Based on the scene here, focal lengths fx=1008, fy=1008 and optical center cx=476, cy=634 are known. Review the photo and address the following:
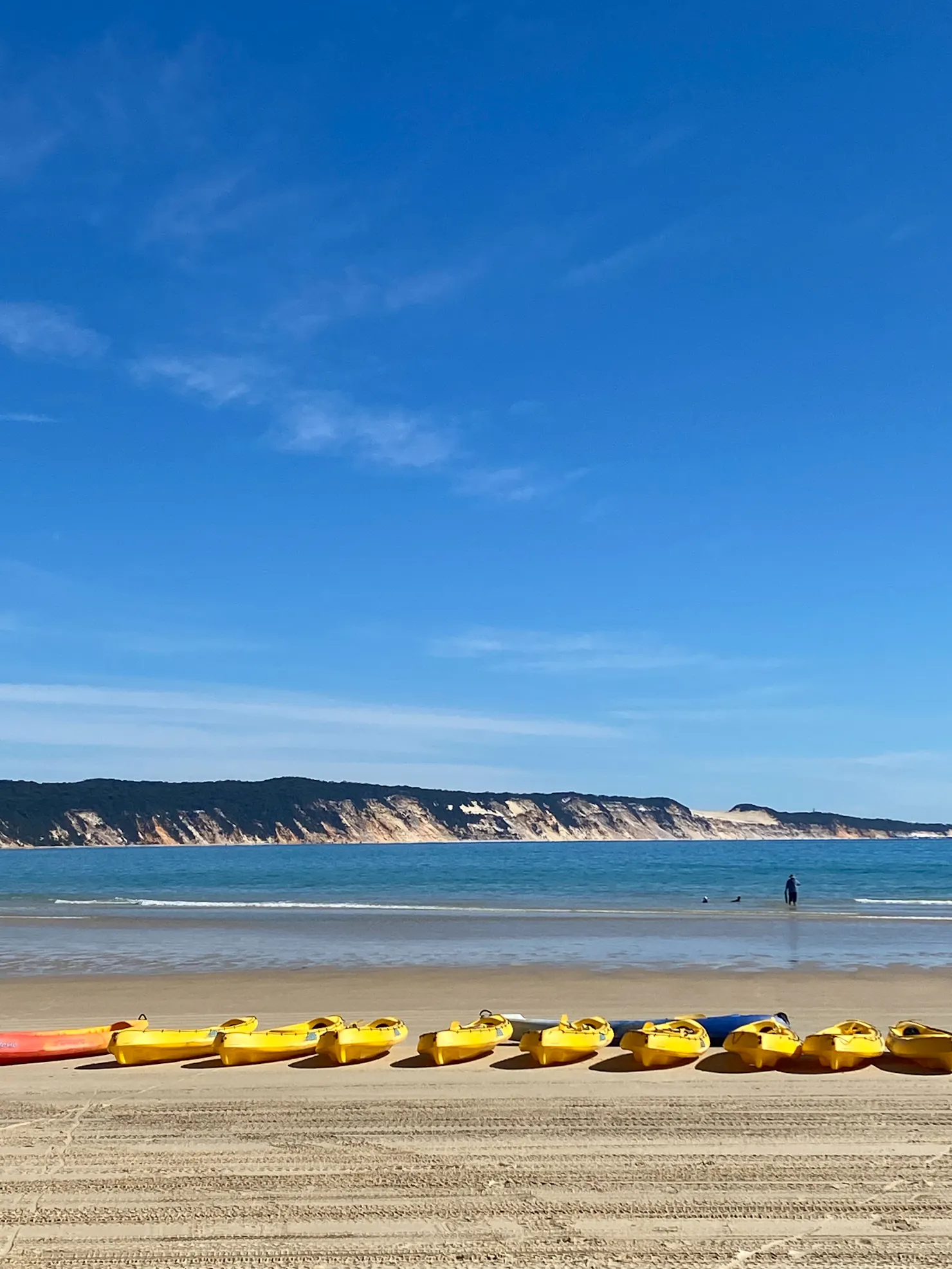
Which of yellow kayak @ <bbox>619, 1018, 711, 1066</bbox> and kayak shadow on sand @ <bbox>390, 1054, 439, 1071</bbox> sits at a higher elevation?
yellow kayak @ <bbox>619, 1018, 711, 1066</bbox>

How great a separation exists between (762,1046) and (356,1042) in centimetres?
412

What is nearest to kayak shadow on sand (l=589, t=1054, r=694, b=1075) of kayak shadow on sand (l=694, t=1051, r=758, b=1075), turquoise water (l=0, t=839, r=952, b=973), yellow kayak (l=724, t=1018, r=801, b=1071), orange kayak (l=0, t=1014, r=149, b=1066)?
Result: kayak shadow on sand (l=694, t=1051, r=758, b=1075)

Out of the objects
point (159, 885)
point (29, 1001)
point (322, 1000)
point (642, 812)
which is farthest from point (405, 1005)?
point (642, 812)

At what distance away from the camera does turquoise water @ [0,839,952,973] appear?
2086 cm

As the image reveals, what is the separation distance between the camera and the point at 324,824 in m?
147

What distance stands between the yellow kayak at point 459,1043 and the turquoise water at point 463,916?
8.88 meters

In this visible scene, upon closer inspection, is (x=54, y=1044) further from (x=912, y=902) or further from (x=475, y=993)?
(x=912, y=902)

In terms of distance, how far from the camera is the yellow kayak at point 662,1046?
1012 cm

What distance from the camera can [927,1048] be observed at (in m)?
10.0

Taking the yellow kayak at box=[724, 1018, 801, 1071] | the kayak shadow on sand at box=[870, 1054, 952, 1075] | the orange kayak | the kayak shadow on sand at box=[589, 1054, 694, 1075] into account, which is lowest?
the orange kayak

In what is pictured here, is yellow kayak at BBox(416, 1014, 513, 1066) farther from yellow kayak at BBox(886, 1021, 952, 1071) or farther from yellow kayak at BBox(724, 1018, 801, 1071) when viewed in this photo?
yellow kayak at BBox(886, 1021, 952, 1071)

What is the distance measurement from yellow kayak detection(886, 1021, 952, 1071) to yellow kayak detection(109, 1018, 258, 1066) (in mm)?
6909

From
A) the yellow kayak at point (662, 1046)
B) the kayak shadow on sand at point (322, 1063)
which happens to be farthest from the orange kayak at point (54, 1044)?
the yellow kayak at point (662, 1046)

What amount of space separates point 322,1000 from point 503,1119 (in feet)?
25.2
